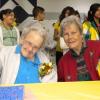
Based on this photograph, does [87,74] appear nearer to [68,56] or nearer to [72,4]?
[68,56]

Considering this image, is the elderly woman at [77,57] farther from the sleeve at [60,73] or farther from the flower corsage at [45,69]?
the flower corsage at [45,69]

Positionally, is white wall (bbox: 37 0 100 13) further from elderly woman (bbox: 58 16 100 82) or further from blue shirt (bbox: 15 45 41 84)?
blue shirt (bbox: 15 45 41 84)

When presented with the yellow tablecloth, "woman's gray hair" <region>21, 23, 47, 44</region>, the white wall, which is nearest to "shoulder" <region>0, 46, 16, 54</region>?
"woman's gray hair" <region>21, 23, 47, 44</region>

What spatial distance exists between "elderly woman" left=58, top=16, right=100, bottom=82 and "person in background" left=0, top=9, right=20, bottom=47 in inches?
96.5

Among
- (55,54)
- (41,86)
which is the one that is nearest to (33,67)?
(41,86)

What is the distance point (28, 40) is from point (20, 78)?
335mm

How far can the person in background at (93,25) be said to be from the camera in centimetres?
452

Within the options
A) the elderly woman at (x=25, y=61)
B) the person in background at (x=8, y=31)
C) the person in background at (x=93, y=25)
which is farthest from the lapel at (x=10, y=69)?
the person in background at (x=8, y=31)

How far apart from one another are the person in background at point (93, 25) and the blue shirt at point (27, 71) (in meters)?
1.55

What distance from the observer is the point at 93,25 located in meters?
4.75

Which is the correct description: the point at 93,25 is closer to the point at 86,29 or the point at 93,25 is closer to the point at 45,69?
the point at 86,29

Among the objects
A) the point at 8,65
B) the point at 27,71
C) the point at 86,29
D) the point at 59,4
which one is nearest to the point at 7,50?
the point at 8,65

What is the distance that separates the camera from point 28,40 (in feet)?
9.52

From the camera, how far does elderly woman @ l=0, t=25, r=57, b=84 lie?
288 centimetres
